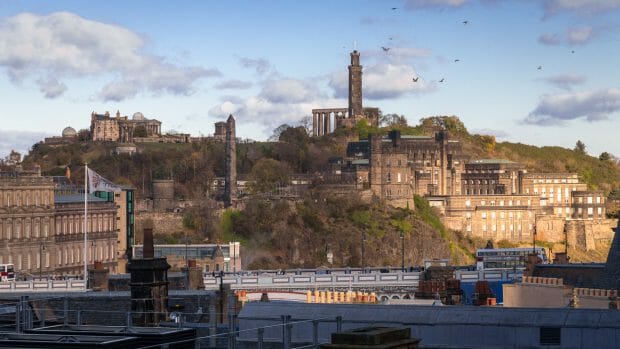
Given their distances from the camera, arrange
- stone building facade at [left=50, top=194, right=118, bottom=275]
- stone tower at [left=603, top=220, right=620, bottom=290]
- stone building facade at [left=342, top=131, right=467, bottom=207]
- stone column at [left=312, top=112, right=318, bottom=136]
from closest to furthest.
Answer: stone tower at [left=603, top=220, right=620, bottom=290] → stone building facade at [left=50, top=194, right=118, bottom=275] → stone building facade at [left=342, top=131, right=467, bottom=207] → stone column at [left=312, top=112, right=318, bottom=136]

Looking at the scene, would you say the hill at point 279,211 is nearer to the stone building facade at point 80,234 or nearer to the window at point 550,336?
the stone building facade at point 80,234

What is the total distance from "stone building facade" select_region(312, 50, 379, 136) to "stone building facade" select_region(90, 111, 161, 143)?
66.0 feet

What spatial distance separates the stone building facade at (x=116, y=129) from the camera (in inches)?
6383

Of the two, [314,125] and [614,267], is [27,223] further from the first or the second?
[314,125]

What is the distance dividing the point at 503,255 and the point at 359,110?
90517 mm

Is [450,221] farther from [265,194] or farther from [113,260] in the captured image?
[113,260]

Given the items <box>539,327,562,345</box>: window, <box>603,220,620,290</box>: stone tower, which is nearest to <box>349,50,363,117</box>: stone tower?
<box>603,220,620,290</box>: stone tower

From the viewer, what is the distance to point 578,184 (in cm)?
17788

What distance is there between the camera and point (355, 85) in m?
173

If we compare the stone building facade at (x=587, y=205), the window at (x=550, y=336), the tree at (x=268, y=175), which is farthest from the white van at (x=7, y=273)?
the stone building facade at (x=587, y=205)

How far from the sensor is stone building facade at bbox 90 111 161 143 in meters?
162

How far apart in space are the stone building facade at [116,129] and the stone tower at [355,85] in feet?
78.2

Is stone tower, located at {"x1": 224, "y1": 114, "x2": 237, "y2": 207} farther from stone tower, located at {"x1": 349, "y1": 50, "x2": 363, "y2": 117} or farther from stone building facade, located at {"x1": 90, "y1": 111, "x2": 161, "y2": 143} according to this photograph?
stone tower, located at {"x1": 349, "y1": 50, "x2": 363, "y2": 117}

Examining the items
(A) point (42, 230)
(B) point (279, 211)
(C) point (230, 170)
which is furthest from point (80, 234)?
(C) point (230, 170)
